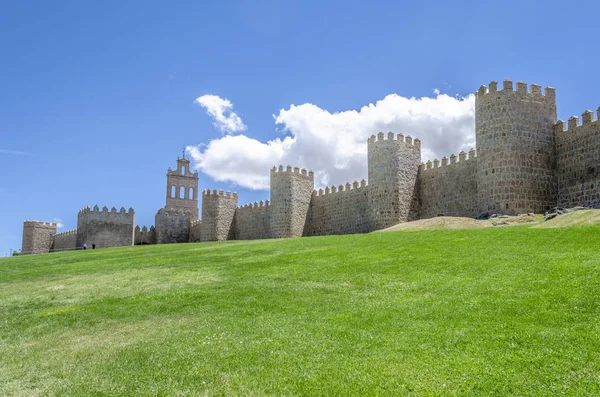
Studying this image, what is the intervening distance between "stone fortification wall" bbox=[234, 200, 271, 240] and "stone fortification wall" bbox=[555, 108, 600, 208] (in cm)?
2384

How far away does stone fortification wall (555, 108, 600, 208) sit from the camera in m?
24.0

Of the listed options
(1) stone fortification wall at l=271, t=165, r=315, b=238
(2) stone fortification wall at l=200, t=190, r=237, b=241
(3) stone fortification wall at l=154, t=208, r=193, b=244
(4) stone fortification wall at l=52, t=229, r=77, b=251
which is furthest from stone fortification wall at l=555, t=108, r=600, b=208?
(4) stone fortification wall at l=52, t=229, r=77, b=251

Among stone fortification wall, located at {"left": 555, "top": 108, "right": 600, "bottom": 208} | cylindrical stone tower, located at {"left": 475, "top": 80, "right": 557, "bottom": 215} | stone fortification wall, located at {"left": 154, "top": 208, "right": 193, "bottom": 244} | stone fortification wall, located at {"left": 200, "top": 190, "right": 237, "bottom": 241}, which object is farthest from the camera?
stone fortification wall, located at {"left": 154, "top": 208, "right": 193, "bottom": 244}

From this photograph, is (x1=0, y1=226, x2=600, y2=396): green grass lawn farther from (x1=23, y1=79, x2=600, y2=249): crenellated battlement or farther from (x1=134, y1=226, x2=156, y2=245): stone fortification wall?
A: (x1=134, y1=226, x2=156, y2=245): stone fortification wall

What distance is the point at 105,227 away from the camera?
47094 mm

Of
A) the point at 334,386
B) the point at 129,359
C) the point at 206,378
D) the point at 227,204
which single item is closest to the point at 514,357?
the point at 334,386

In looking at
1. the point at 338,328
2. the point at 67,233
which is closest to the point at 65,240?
the point at 67,233

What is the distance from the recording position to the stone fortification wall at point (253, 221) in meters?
44.8

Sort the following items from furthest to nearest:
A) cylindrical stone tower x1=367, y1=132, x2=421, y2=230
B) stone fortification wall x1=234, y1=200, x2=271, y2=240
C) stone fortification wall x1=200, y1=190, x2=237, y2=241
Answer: stone fortification wall x1=200, y1=190, x2=237, y2=241, stone fortification wall x1=234, y1=200, x2=271, y2=240, cylindrical stone tower x1=367, y1=132, x2=421, y2=230

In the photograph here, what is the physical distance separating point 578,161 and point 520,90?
4.49 meters

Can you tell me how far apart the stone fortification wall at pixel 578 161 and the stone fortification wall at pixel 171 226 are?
37974 mm

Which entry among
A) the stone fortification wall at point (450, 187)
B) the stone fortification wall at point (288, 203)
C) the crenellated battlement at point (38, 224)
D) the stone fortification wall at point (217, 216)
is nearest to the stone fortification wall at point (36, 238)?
the crenellated battlement at point (38, 224)

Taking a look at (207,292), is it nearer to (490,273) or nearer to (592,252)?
(490,273)

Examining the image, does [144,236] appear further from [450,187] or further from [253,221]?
[450,187]
